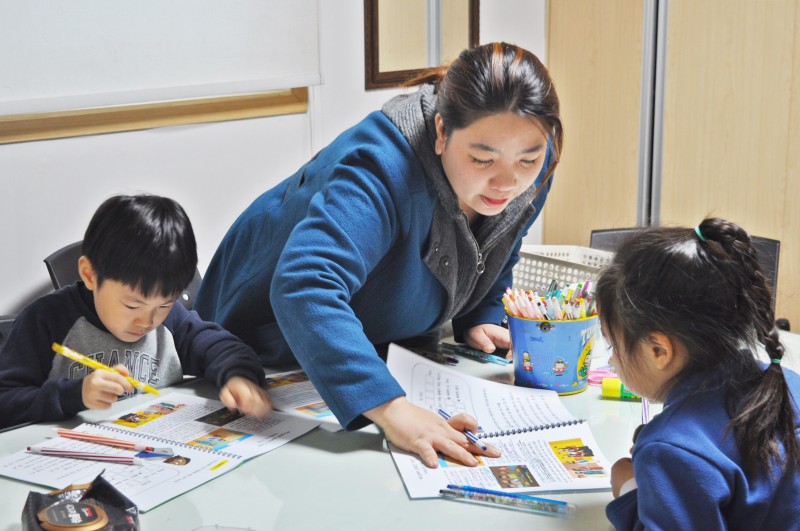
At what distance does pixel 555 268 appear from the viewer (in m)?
1.83

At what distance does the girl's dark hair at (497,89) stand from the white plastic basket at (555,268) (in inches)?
16.5

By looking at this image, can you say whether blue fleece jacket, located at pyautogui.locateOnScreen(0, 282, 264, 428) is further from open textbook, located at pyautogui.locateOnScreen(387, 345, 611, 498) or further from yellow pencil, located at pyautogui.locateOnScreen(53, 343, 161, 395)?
Answer: open textbook, located at pyautogui.locateOnScreen(387, 345, 611, 498)

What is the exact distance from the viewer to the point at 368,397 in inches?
47.1

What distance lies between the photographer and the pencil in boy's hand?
44.6 inches

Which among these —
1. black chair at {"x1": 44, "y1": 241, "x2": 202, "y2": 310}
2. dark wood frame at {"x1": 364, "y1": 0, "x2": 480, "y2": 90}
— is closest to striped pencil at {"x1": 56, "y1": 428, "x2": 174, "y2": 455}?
black chair at {"x1": 44, "y1": 241, "x2": 202, "y2": 310}

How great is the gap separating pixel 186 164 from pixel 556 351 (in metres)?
1.48

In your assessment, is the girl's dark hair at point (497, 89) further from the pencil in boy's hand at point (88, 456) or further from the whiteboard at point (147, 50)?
the whiteboard at point (147, 50)

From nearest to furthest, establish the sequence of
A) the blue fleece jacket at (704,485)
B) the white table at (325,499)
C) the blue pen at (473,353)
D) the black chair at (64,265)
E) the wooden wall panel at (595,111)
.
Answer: the blue fleece jacket at (704,485) → the white table at (325,499) → the blue pen at (473,353) → the black chair at (64,265) → the wooden wall panel at (595,111)

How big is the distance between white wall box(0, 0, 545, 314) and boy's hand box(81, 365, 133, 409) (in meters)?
1.03

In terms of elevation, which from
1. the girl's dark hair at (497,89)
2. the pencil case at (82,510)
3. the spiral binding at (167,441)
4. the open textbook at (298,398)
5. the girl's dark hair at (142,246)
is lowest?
the open textbook at (298,398)

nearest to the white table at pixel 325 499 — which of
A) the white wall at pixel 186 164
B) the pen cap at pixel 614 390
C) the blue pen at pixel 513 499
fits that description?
the blue pen at pixel 513 499

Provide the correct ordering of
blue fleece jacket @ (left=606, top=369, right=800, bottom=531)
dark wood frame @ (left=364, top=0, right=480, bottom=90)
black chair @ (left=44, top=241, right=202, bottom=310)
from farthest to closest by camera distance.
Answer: dark wood frame @ (left=364, top=0, right=480, bottom=90), black chair @ (left=44, top=241, right=202, bottom=310), blue fleece jacket @ (left=606, top=369, right=800, bottom=531)

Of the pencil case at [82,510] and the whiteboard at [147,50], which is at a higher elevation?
the whiteboard at [147,50]

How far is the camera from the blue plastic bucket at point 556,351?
1392 millimetres
